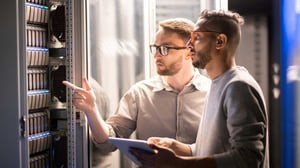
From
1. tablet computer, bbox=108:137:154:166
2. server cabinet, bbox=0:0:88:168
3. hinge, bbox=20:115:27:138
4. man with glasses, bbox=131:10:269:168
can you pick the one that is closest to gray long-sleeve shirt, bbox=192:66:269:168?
man with glasses, bbox=131:10:269:168

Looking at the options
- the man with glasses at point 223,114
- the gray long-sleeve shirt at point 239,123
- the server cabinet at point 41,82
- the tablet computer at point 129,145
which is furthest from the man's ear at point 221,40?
the server cabinet at point 41,82

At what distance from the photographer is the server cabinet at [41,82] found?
2605 millimetres

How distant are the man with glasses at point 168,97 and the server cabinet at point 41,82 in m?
0.34

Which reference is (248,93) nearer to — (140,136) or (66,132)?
(140,136)

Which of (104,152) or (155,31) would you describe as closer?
(155,31)

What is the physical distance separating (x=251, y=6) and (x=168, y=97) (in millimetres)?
723

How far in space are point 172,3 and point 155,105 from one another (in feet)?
2.06

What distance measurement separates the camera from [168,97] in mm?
2488

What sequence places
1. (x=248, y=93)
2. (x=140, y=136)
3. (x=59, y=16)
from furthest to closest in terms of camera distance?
(x=59, y=16) → (x=140, y=136) → (x=248, y=93)

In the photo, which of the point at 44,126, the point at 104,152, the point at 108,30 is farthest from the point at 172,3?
the point at 44,126

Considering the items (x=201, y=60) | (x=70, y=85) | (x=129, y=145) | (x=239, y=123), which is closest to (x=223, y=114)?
(x=239, y=123)

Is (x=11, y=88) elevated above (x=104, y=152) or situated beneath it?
elevated above

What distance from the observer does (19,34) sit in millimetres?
2594

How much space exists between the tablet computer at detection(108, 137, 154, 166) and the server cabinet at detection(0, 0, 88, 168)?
289mm
